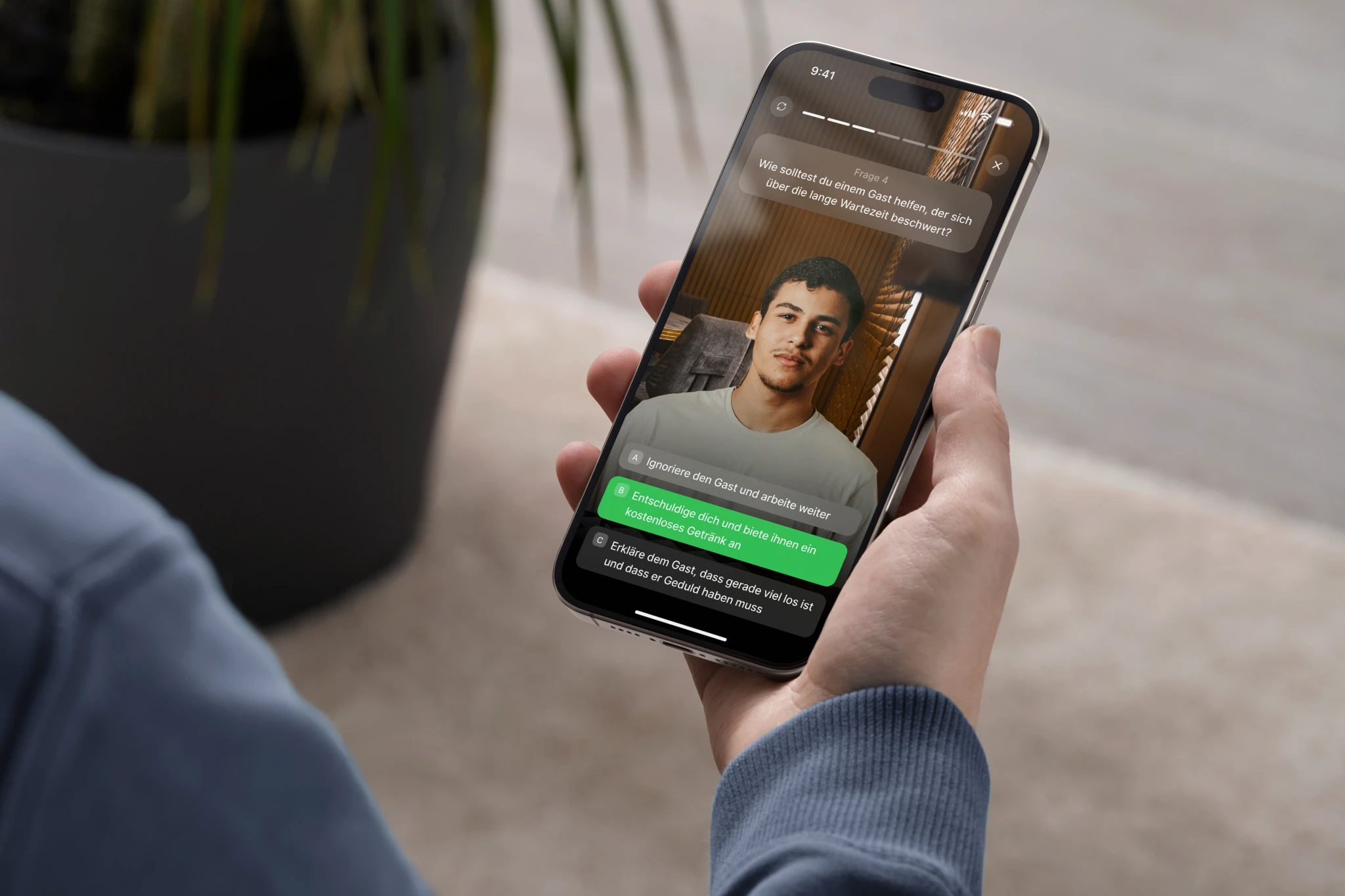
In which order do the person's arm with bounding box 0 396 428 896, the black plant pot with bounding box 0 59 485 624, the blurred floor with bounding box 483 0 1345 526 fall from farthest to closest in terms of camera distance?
the blurred floor with bounding box 483 0 1345 526 → the black plant pot with bounding box 0 59 485 624 → the person's arm with bounding box 0 396 428 896

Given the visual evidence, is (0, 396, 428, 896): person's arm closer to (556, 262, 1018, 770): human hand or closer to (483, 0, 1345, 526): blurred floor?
(556, 262, 1018, 770): human hand

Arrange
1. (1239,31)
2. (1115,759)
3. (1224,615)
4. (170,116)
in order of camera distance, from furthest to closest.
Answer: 1. (1239,31)
2. (1224,615)
3. (1115,759)
4. (170,116)

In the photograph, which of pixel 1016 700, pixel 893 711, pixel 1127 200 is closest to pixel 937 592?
pixel 893 711

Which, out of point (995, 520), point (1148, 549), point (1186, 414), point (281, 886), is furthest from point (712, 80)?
point (281, 886)

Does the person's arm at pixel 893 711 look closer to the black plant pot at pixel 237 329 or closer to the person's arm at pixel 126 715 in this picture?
the person's arm at pixel 126 715

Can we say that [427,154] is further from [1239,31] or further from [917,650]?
[1239,31]

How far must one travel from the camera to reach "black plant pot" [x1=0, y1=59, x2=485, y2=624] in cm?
76

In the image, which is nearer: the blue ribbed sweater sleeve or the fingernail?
the blue ribbed sweater sleeve

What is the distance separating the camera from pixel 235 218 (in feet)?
2.56

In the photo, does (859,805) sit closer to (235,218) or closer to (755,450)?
(755,450)

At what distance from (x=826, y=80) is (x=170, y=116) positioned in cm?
45

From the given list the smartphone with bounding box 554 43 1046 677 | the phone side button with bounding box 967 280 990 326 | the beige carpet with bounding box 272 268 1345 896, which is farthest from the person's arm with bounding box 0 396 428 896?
the beige carpet with bounding box 272 268 1345 896

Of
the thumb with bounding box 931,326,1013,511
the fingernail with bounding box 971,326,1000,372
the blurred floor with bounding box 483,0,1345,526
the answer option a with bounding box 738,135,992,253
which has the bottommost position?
the blurred floor with bounding box 483,0,1345,526

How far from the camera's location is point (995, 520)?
0.56 metres
